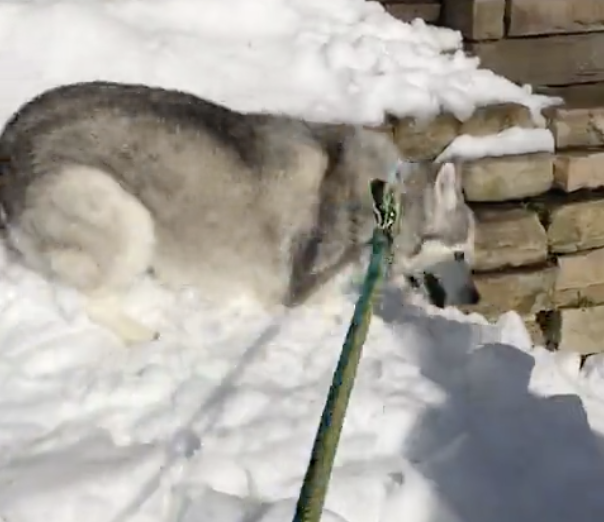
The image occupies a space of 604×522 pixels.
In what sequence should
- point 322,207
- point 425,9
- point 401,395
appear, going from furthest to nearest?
point 425,9, point 322,207, point 401,395

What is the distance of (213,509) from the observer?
238 cm

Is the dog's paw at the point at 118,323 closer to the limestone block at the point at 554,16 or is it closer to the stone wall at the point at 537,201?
the stone wall at the point at 537,201

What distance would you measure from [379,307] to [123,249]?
0.93 metres

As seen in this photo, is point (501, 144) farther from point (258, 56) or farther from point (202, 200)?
point (202, 200)

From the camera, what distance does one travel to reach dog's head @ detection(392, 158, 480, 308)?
3537 millimetres

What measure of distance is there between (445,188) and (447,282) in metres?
Answer: 0.35

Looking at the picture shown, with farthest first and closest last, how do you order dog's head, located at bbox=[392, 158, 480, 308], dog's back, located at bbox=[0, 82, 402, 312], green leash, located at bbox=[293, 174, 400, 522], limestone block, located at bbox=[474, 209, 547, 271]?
limestone block, located at bbox=[474, 209, 547, 271] → dog's head, located at bbox=[392, 158, 480, 308] → dog's back, located at bbox=[0, 82, 402, 312] → green leash, located at bbox=[293, 174, 400, 522]

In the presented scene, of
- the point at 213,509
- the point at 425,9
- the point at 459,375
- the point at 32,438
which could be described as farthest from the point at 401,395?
the point at 425,9

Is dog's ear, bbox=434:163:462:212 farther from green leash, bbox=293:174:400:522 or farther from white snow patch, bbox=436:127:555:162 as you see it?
green leash, bbox=293:174:400:522

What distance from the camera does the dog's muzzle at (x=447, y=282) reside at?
3.65 meters

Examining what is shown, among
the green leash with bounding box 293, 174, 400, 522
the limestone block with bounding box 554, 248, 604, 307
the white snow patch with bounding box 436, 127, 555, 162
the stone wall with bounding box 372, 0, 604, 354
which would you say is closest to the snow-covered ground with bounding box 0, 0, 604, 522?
the white snow patch with bounding box 436, 127, 555, 162

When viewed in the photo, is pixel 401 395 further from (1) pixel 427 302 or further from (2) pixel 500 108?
(2) pixel 500 108

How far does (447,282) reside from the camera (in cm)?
366

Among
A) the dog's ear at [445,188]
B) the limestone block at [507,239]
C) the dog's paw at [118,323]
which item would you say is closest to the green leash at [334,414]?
the dog's paw at [118,323]
